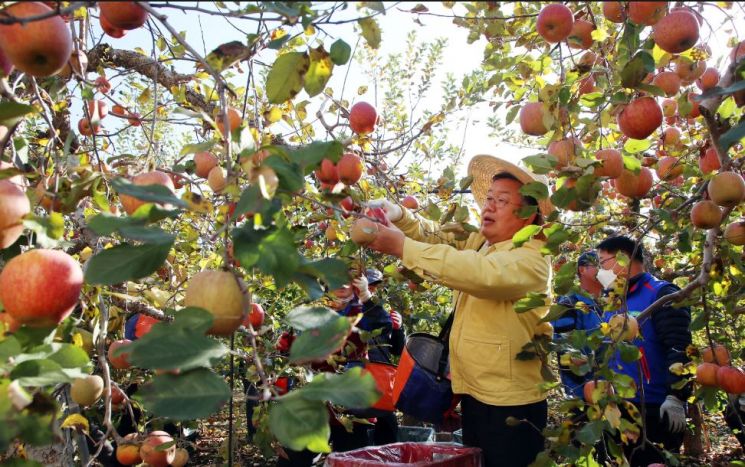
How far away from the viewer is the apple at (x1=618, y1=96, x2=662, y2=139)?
1.76 m

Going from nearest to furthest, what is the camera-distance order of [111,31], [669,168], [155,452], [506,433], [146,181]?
[146,181]
[111,31]
[155,452]
[506,433]
[669,168]

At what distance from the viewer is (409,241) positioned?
6.42ft

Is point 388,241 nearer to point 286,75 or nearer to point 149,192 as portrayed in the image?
point 286,75

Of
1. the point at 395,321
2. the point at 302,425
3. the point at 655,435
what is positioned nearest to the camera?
the point at 302,425

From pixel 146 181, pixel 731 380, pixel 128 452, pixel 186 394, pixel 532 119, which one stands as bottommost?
pixel 128 452

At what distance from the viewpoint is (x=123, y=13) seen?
1099 mm

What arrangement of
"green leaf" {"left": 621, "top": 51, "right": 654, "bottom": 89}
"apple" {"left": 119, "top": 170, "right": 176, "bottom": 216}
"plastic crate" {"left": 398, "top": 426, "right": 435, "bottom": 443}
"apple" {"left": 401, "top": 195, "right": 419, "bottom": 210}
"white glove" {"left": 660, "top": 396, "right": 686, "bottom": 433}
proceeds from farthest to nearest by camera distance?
1. "plastic crate" {"left": 398, "top": 426, "right": 435, "bottom": 443}
2. "white glove" {"left": 660, "top": 396, "right": 686, "bottom": 433}
3. "apple" {"left": 401, "top": 195, "right": 419, "bottom": 210}
4. "green leaf" {"left": 621, "top": 51, "right": 654, "bottom": 89}
5. "apple" {"left": 119, "top": 170, "right": 176, "bottom": 216}

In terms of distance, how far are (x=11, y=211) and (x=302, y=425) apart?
0.70 meters

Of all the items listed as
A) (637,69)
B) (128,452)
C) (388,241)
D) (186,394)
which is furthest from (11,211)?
(637,69)

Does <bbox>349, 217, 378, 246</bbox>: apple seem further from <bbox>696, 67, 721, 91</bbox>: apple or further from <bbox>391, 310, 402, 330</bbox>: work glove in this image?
<bbox>391, 310, 402, 330</bbox>: work glove

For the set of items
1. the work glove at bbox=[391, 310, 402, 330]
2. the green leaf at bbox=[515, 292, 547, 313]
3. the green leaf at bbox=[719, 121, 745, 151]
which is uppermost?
the green leaf at bbox=[719, 121, 745, 151]

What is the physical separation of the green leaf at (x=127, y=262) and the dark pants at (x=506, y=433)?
147 centimetres

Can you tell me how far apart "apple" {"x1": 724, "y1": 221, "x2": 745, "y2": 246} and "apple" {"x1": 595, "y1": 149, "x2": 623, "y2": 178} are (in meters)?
0.56

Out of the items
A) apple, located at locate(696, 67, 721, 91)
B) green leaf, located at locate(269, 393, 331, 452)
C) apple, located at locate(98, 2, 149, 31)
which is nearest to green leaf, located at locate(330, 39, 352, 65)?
apple, located at locate(98, 2, 149, 31)
